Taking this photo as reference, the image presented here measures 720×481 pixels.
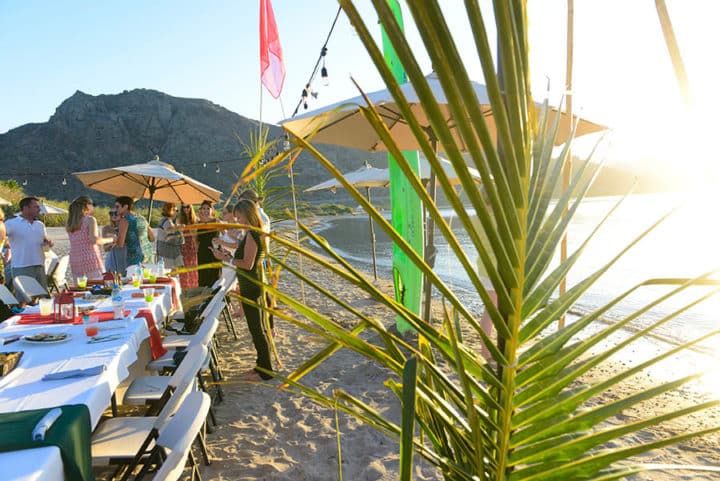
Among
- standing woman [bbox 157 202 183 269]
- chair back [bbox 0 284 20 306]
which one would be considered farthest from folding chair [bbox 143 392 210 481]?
standing woman [bbox 157 202 183 269]

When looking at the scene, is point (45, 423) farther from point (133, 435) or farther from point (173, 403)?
point (133, 435)

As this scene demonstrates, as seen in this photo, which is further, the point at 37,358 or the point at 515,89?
the point at 37,358

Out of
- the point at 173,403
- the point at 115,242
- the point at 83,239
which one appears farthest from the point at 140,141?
the point at 173,403

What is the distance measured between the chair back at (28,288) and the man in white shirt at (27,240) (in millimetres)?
236

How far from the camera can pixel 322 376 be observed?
4.45 meters

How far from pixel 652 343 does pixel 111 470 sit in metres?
7.05

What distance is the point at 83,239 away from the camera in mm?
5148

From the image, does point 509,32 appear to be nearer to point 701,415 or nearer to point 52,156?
point 701,415

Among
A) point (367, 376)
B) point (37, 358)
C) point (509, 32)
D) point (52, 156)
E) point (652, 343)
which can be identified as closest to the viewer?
point (509, 32)

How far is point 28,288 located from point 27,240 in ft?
2.03

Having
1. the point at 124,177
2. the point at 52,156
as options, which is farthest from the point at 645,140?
the point at 52,156

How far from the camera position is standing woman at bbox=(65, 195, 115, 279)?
5.03 metres

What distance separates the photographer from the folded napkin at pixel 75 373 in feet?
7.58

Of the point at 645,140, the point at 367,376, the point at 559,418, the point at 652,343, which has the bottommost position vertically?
the point at 652,343
